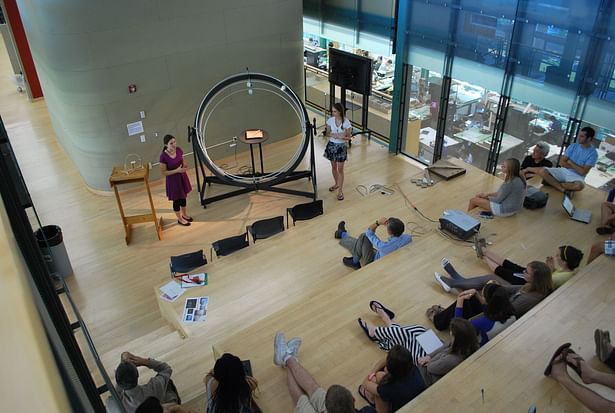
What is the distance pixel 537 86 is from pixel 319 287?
14.4 feet

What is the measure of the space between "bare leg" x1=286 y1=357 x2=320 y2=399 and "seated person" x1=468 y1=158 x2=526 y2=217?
354 centimetres

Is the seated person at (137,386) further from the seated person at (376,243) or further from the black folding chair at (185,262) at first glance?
the seated person at (376,243)

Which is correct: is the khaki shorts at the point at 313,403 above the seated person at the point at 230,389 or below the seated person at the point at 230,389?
below

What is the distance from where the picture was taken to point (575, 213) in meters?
6.35

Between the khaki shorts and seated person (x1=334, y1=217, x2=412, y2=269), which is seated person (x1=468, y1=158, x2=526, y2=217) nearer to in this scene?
seated person (x1=334, y1=217, x2=412, y2=269)

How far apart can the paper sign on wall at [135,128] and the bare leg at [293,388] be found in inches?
223

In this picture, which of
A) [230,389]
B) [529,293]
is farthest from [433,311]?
[230,389]

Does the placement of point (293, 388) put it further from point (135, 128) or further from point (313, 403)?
point (135, 128)

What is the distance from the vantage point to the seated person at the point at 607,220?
5887 mm

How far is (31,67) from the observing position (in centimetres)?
1204

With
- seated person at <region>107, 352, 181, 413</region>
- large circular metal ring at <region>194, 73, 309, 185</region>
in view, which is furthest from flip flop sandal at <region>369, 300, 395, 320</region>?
large circular metal ring at <region>194, 73, 309, 185</region>

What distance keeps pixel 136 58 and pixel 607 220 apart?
717 centimetres

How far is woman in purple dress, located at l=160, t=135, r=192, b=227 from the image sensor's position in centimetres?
714

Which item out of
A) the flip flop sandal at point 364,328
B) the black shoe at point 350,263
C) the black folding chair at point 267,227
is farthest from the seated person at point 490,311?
the black folding chair at point 267,227
